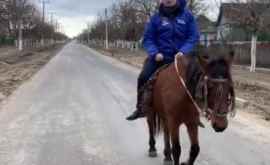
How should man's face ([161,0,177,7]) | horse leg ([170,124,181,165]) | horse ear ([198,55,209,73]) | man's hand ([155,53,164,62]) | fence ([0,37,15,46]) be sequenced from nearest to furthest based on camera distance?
horse ear ([198,55,209,73])
horse leg ([170,124,181,165])
man's face ([161,0,177,7])
man's hand ([155,53,164,62])
fence ([0,37,15,46])

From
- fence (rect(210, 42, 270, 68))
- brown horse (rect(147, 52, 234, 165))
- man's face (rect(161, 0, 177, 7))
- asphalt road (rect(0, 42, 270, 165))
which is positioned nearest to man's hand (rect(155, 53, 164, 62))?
brown horse (rect(147, 52, 234, 165))

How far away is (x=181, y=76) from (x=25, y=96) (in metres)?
10.5

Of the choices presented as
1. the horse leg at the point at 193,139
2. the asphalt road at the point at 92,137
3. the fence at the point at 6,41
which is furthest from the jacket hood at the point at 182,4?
the fence at the point at 6,41

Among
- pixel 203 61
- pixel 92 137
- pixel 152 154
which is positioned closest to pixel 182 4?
pixel 203 61

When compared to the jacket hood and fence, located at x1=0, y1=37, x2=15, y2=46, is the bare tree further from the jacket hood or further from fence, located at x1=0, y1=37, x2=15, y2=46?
fence, located at x1=0, y1=37, x2=15, y2=46

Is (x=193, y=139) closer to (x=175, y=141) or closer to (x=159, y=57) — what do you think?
(x=175, y=141)

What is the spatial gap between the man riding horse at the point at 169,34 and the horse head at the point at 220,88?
47.0 inches

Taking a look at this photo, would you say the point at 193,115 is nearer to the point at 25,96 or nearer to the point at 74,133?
the point at 74,133

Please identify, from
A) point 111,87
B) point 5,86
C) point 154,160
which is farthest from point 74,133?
point 5,86

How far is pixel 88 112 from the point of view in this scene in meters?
12.0

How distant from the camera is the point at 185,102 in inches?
221

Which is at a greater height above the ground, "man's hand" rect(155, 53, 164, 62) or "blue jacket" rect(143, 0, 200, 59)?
"blue jacket" rect(143, 0, 200, 59)

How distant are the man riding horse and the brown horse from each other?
0.85 feet

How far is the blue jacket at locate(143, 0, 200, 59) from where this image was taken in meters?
6.24
